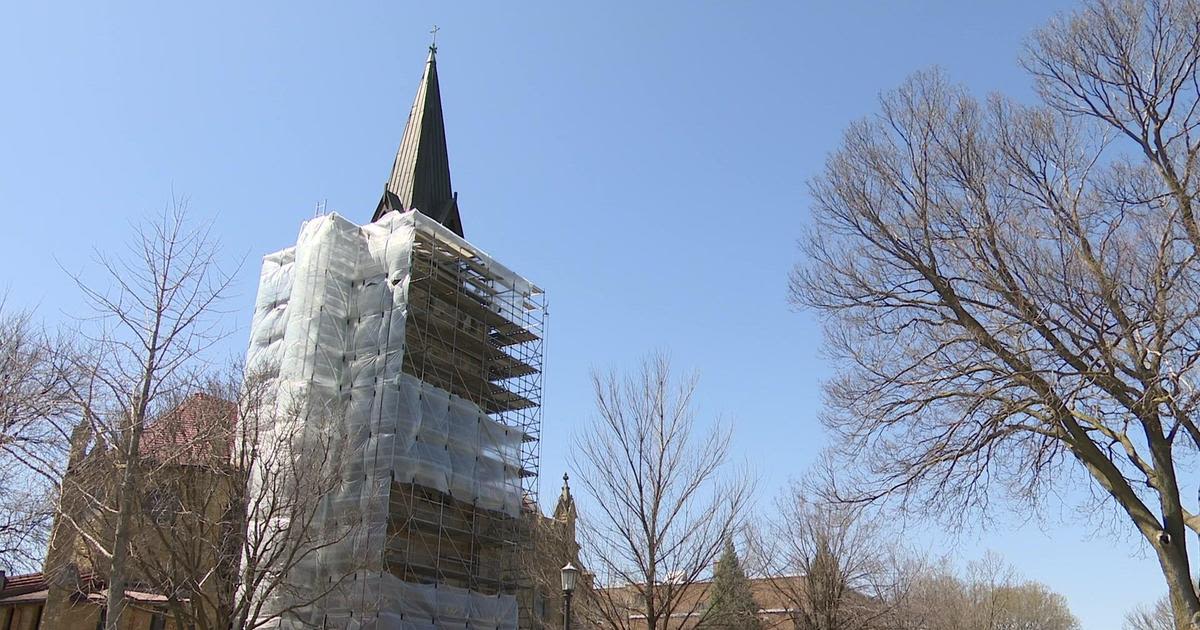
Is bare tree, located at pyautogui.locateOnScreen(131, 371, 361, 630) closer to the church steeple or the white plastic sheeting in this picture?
the white plastic sheeting

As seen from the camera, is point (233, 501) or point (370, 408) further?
point (370, 408)

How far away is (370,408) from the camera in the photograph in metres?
27.9

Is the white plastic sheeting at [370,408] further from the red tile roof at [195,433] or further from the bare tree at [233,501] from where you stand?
the red tile roof at [195,433]

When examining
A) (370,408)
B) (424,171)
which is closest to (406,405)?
(370,408)

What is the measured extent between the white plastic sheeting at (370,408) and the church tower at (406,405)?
1.9 inches

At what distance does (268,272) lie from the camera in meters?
33.0

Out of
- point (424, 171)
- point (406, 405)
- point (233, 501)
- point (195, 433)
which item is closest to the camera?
point (195, 433)

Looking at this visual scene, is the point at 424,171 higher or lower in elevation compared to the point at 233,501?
higher

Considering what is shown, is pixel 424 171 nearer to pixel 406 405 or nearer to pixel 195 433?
pixel 406 405

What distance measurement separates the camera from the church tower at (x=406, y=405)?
2489 cm

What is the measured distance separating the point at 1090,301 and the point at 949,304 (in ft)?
6.86

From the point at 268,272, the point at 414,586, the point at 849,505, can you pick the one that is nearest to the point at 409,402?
the point at 414,586

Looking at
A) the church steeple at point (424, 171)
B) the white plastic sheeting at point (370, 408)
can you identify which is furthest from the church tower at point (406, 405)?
the church steeple at point (424, 171)

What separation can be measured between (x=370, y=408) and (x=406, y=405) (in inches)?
43.0
